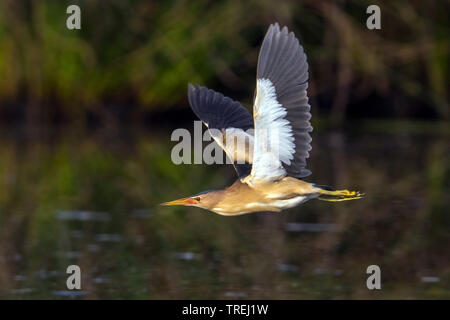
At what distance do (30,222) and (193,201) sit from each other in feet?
21.1

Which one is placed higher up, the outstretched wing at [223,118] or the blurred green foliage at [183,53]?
the blurred green foliage at [183,53]

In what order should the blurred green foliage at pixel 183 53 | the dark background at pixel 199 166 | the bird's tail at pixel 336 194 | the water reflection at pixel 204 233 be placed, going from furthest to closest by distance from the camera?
1. the blurred green foliage at pixel 183 53
2. the dark background at pixel 199 166
3. the water reflection at pixel 204 233
4. the bird's tail at pixel 336 194

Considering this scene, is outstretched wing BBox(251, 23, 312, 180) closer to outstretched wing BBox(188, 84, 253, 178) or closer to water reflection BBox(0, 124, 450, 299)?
outstretched wing BBox(188, 84, 253, 178)

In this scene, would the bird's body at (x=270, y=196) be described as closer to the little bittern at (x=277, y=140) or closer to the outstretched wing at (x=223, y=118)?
the little bittern at (x=277, y=140)

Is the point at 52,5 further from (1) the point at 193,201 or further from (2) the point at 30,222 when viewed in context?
(1) the point at 193,201

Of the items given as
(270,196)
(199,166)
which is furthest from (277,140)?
(199,166)

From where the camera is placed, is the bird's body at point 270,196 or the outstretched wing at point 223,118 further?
the outstretched wing at point 223,118

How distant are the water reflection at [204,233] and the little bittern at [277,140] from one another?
3.33m

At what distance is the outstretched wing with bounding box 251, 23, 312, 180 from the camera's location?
5.17 m

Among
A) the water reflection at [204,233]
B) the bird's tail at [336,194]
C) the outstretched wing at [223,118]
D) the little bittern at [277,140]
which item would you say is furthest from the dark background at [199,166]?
the bird's tail at [336,194]

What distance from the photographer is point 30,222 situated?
11586 mm

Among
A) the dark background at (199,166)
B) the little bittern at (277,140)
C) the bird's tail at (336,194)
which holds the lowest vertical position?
the bird's tail at (336,194)

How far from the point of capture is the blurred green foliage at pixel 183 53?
19297 millimetres
